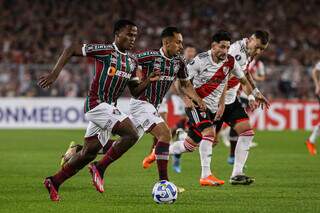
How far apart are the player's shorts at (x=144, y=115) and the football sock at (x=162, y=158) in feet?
1.76

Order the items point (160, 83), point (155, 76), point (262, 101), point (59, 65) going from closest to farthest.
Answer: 1. point (59, 65)
2. point (155, 76)
3. point (160, 83)
4. point (262, 101)

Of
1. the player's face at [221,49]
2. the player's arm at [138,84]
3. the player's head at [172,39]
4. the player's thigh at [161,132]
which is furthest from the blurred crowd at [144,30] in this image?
the player's arm at [138,84]

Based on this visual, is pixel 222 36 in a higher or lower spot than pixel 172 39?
higher

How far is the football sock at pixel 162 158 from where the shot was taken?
9867mm

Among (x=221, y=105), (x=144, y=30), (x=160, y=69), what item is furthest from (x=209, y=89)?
(x=144, y=30)

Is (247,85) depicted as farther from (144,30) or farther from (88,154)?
(144,30)

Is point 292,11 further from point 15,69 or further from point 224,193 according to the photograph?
point 224,193

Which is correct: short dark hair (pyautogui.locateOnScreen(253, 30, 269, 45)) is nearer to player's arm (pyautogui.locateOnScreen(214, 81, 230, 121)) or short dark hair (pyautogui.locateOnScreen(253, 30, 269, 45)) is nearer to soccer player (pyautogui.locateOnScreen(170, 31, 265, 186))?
soccer player (pyautogui.locateOnScreen(170, 31, 265, 186))

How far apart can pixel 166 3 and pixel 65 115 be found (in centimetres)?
990

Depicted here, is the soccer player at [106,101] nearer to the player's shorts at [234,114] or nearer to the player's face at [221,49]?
the player's face at [221,49]

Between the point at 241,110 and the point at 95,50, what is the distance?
360cm

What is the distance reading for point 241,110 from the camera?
41.3 ft

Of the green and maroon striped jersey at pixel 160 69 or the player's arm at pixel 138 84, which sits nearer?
the player's arm at pixel 138 84

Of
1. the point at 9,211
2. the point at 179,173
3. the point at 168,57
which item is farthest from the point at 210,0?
the point at 9,211
